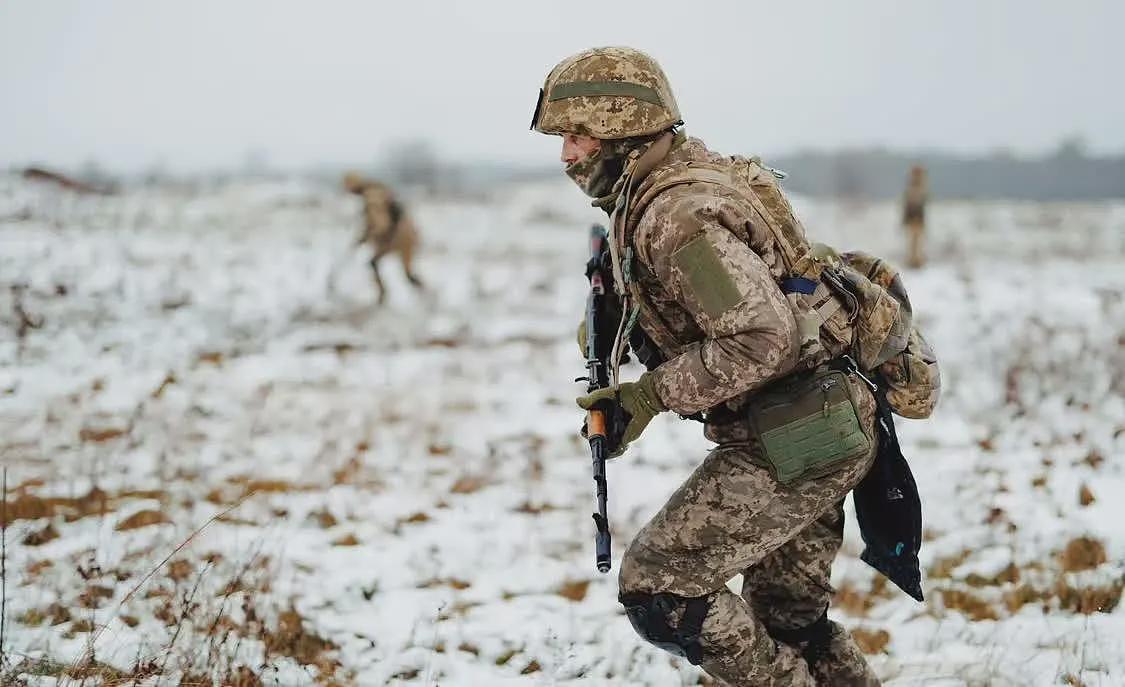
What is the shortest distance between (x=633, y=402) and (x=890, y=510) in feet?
3.10

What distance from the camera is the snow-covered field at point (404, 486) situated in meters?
3.30

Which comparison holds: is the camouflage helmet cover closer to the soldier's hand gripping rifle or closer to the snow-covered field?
the soldier's hand gripping rifle

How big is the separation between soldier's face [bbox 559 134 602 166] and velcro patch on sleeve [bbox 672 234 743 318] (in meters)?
0.55

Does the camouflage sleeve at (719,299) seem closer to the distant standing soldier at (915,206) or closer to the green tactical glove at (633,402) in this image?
the green tactical glove at (633,402)

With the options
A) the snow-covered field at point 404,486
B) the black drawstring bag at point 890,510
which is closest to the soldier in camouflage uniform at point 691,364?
the black drawstring bag at point 890,510

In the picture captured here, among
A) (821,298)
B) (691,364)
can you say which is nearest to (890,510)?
(821,298)

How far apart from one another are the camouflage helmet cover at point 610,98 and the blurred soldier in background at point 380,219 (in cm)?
899

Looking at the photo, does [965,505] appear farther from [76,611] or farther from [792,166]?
[792,166]

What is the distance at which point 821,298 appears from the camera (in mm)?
2344

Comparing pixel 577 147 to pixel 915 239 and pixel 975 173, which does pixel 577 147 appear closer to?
pixel 915 239

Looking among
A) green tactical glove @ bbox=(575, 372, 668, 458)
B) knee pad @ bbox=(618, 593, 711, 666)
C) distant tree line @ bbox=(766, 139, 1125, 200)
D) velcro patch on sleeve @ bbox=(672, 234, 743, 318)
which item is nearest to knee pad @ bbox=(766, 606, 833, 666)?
knee pad @ bbox=(618, 593, 711, 666)

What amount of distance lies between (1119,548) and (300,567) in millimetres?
4135

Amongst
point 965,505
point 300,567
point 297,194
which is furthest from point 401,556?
point 297,194

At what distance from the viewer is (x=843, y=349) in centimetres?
246
